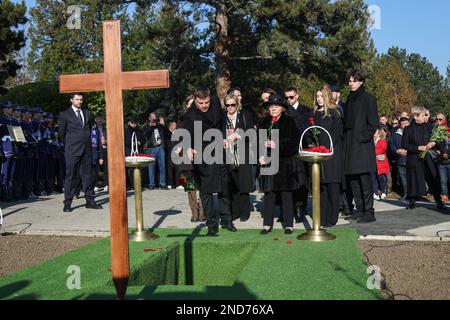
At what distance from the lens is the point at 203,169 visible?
8438 millimetres

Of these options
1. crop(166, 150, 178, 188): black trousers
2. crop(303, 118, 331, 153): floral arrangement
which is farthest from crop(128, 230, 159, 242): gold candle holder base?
crop(166, 150, 178, 188): black trousers

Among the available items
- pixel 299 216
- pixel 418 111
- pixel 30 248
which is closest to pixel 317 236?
pixel 299 216

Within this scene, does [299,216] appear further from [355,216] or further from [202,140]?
[202,140]

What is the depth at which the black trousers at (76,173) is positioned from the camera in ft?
37.0

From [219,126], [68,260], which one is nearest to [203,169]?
[219,126]

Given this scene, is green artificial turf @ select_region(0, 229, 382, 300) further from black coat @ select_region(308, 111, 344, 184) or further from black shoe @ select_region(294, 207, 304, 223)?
black shoe @ select_region(294, 207, 304, 223)

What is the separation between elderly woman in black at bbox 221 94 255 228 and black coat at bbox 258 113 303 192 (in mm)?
607

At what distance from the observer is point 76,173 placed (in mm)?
11469

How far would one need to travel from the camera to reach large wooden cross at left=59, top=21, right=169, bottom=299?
14.5 feet

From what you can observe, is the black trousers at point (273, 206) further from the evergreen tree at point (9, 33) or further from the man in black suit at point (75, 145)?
the evergreen tree at point (9, 33)

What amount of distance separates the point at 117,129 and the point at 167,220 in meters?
5.57

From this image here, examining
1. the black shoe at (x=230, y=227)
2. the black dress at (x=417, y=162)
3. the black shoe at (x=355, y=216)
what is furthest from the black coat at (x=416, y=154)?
the black shoe at (x=230, y=227)
